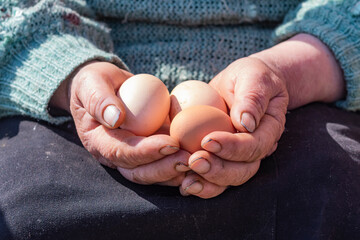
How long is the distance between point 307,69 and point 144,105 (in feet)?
1.58

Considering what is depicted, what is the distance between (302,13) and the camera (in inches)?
42.4

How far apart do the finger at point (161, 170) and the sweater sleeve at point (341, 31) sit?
55cm

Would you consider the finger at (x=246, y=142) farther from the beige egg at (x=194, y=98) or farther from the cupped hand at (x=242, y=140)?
the beige egg at (x=194, y=98)

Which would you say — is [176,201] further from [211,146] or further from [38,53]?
[38,53]

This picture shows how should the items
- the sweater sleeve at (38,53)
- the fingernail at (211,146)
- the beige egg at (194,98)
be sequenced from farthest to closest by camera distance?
the sweater sleeve at (38,53)
the beige egg at (194,98)
the fingernail at (211,146)

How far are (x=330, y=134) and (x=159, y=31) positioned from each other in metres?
0.57

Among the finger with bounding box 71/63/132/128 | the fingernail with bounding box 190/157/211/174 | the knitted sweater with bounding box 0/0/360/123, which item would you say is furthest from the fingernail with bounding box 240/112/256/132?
the knitted sweater with bounding box 0/0/360/123

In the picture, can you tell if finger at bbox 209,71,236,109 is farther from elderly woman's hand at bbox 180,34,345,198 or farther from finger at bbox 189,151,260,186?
finger at bbox 189,151,260,186

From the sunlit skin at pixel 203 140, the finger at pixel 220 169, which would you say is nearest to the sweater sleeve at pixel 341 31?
the sunlit skin at pixel 203 140

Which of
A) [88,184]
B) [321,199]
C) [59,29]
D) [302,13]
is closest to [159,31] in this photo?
[59,29]

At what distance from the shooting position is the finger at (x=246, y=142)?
641 millimetres

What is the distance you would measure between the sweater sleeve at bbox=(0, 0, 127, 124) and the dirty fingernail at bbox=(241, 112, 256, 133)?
0.40m

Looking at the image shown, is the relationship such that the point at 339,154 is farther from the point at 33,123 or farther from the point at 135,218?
the point at 33,123

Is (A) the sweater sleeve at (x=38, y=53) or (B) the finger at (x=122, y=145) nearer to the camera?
(B) the finger at (x=122, y=145)
